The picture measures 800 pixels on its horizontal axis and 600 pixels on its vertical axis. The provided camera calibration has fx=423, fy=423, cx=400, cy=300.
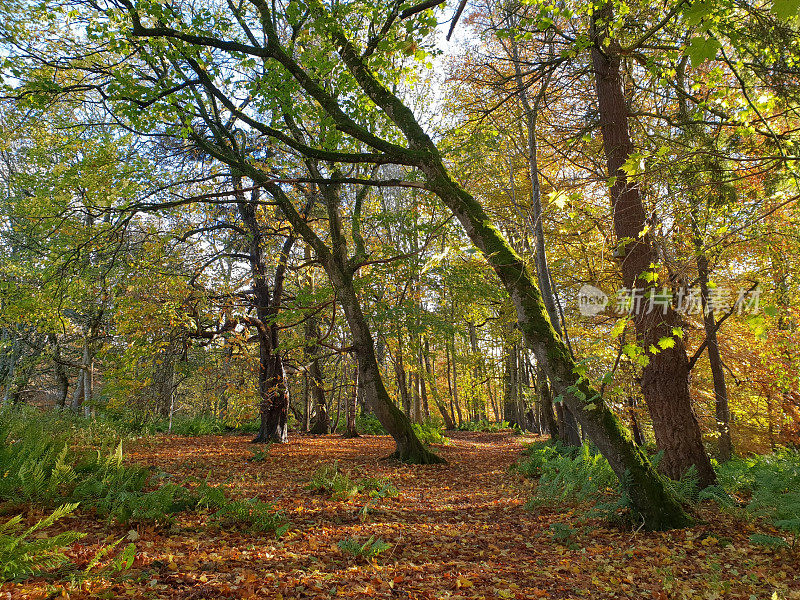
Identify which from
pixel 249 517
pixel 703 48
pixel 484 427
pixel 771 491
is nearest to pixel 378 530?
pixel 249 517

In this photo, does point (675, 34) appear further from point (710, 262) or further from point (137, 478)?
point (137, 478)

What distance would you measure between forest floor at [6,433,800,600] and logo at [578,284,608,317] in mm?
4846

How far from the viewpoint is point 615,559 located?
148 inches

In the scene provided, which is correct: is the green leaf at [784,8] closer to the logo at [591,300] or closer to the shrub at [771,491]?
the shrub at [771,491]

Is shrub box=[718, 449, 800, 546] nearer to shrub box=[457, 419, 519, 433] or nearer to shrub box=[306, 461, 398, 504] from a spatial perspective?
shrub box=[306, 461, 398, 504]

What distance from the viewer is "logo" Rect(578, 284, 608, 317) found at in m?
9.27

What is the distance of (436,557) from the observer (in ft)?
13.1

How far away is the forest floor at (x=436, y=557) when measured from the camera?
3.03 m

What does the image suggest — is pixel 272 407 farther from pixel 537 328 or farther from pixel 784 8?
pixel 784 8

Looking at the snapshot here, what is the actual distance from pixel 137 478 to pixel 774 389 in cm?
1249

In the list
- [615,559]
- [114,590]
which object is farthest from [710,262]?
[114,590]

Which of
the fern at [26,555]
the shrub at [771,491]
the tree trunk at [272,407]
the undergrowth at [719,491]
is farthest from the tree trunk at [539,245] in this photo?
the tree trunk at [272,407]

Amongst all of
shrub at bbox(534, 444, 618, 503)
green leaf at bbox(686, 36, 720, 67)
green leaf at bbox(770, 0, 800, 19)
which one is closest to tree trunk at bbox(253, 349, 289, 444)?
shrub at bbox(534, 444, 618, 503)

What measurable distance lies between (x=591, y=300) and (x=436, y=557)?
24.4 ft
